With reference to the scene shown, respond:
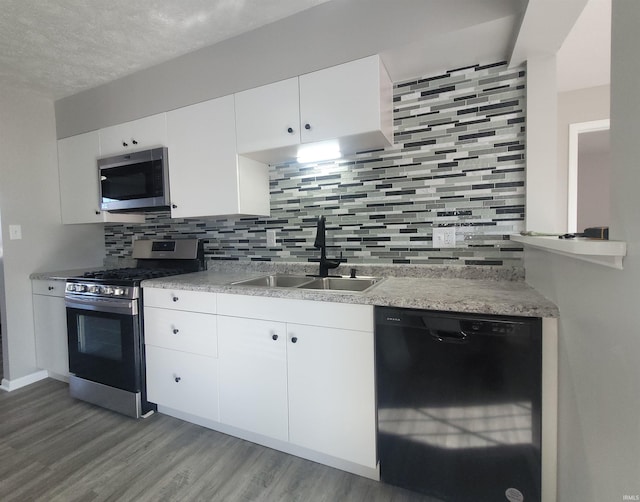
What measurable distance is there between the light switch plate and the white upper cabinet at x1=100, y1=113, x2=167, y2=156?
3.01 feet

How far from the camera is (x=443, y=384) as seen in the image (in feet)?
3.92

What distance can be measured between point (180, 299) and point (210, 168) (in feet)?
2.85

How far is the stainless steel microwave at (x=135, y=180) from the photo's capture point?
212 centimetres

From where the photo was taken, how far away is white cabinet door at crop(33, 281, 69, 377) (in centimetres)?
237

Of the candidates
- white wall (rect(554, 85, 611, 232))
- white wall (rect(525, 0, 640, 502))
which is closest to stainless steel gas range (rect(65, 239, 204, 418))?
white wall (rect(525, 0, 640, 502))

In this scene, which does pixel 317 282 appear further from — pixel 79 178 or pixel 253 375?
pixel 79 178

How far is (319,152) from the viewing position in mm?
1868

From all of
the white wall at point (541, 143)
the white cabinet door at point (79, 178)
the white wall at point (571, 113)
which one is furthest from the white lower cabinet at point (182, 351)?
the white wall at point (571, 113)

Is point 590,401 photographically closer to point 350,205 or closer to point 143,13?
point 350,205

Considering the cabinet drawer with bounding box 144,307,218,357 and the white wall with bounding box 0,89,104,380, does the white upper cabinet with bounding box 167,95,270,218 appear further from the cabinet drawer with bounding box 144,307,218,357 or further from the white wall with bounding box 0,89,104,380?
the white wall with bounding box 0,89,104,380

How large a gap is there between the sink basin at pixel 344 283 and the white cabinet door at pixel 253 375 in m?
0.41

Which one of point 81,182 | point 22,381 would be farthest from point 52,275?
point 22,381

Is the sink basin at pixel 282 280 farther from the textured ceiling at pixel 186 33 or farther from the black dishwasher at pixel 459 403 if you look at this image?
the textured ceiling at pixel 186 33

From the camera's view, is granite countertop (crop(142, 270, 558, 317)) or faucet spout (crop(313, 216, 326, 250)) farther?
faucet spout (crop(313, 216, 326, 250))
